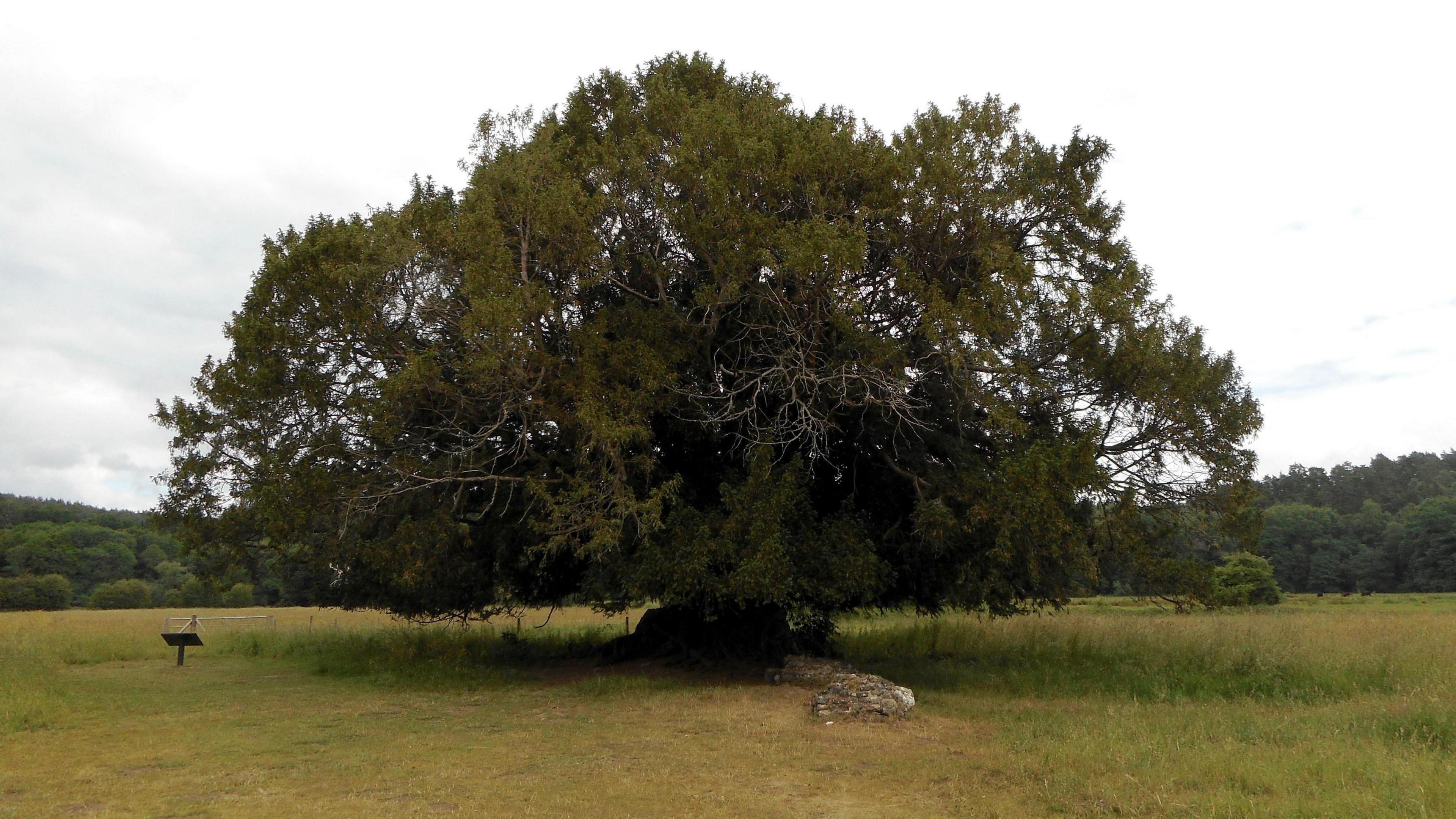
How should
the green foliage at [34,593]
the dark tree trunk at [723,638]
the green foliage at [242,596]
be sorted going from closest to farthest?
the dark tree trunk at [723,638], the green foliage at [34,593], the green foliage at [242,596]

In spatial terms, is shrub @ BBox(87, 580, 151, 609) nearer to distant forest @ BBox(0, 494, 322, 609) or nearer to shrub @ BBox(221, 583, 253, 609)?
distant forest @ BBox(0, 494, 322, 609)

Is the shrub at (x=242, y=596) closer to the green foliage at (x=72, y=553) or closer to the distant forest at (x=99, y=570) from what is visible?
the distant forest at (x=99, y=570)

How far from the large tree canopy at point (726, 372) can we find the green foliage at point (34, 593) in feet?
200

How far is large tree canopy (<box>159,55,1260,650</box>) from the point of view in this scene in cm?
1377

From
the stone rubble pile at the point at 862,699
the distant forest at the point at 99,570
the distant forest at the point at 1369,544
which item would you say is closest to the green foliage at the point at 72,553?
the distant forest at the point at 99,570

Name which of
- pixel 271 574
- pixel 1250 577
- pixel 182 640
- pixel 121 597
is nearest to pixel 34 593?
pixel 121 597

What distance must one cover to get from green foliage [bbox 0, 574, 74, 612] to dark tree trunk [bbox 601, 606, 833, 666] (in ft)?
199

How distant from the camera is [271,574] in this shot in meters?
53.3

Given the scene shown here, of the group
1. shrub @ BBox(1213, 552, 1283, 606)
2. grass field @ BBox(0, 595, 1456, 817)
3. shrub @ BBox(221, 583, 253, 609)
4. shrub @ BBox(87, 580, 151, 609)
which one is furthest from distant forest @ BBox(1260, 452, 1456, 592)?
shrub @ BBox(87, 580, 151, 609)

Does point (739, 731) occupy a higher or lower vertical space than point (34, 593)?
higher

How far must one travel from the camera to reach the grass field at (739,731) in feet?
24.9

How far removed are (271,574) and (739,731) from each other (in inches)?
2005

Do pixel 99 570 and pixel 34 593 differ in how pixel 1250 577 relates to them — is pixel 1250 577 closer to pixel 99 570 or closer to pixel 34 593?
pixel 34 593

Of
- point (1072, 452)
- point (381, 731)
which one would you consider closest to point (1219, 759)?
point (1072, 452)
